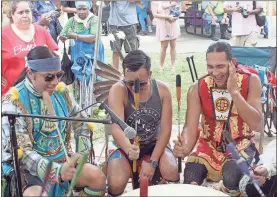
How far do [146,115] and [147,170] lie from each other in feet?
1.22

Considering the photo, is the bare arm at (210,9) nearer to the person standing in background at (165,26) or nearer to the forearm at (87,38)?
the person standing in background at (165,26)

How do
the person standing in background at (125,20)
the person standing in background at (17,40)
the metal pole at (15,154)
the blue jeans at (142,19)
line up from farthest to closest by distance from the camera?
1. the blue jeans at (142,19)
2. the person standing in background at (125,20)
3. the person standing in background at (17,40)
4. the metal pole at (15,154)

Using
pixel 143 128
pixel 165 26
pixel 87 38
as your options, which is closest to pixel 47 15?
pixel 87 38

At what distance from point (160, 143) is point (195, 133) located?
24 centimetres

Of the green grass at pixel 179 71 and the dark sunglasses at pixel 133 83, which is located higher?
the dark sunglasses at pixel 133 83

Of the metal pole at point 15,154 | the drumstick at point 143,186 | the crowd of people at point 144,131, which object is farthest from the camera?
the crowd of people at point 144,131

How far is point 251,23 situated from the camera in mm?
6230

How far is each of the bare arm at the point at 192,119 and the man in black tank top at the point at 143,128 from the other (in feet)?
0.41

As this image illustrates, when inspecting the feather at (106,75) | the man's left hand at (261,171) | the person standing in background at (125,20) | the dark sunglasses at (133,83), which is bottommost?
the man's left hand at (261,171)

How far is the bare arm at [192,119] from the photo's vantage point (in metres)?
3.30

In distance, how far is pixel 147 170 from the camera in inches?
127

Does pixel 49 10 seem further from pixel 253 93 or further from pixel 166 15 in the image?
pixel 253 93

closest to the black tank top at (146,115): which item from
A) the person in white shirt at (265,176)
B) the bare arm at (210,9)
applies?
the person in white shirt at (265,176)

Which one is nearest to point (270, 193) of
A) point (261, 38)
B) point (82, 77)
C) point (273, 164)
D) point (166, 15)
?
point (273, 164)
